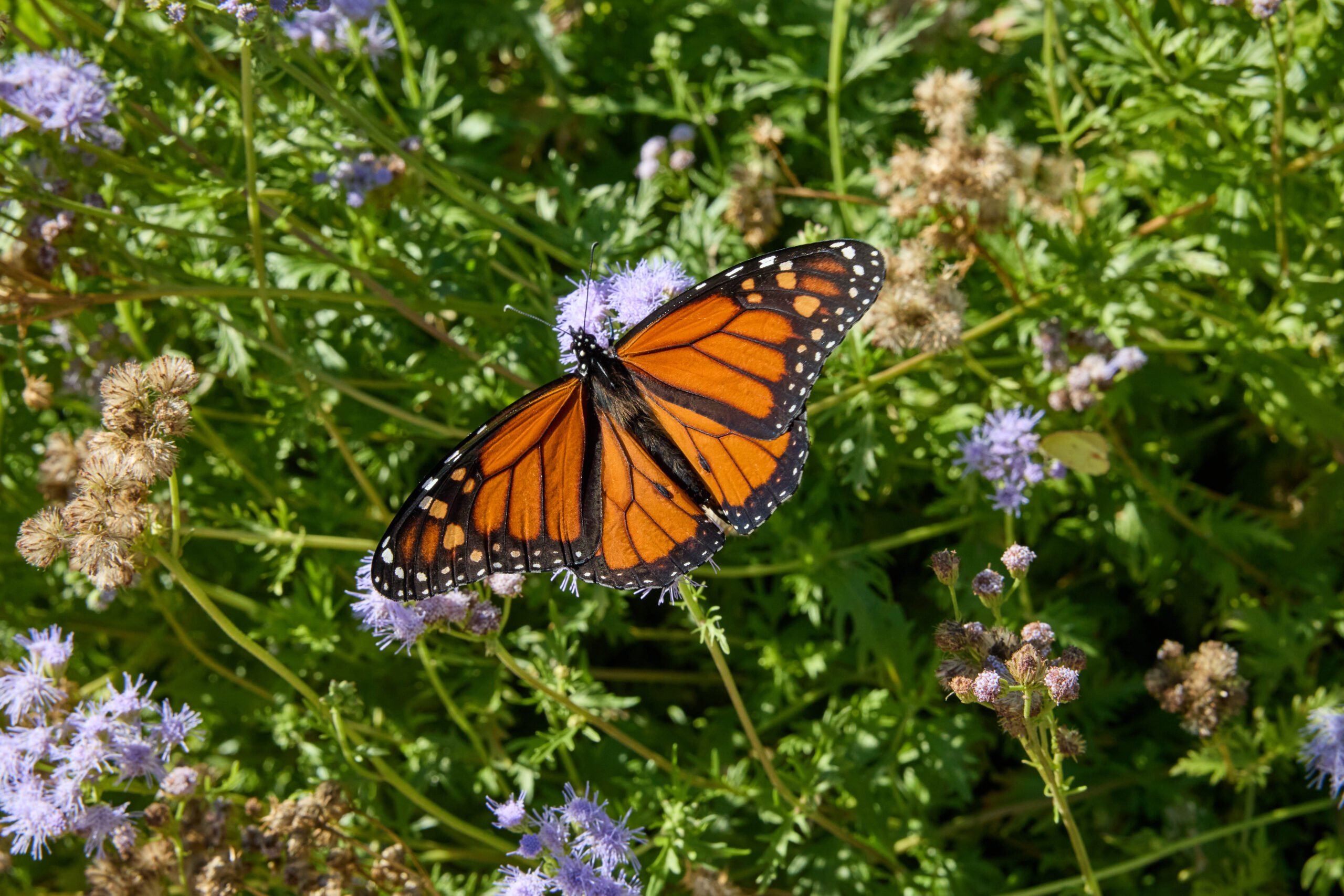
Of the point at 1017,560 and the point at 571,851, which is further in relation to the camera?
the point at 571,851

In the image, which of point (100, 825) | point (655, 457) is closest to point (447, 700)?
point (100, 825)

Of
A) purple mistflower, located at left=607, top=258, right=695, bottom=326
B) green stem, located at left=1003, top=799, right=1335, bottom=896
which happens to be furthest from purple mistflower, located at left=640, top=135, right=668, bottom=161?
green stem, located at left=1003, top=799, right=1335, bottom=896

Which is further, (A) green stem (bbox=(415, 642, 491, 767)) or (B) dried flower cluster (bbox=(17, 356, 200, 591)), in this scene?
(A) green stem (bbox=(415, 642, 491, 767))

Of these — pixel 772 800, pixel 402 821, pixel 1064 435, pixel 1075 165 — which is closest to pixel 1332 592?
pixel 1064 435

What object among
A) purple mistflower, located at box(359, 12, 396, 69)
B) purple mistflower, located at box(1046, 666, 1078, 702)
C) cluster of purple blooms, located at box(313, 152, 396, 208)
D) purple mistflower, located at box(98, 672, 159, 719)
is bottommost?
purple mistflower, located at box(1046, 666, 1078, 702)

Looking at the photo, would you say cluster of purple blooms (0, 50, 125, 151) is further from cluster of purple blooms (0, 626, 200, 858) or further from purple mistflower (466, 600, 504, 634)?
purple mistflower (466, 600, 504, 634)

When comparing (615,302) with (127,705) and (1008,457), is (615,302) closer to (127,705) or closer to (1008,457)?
(1008,457)
